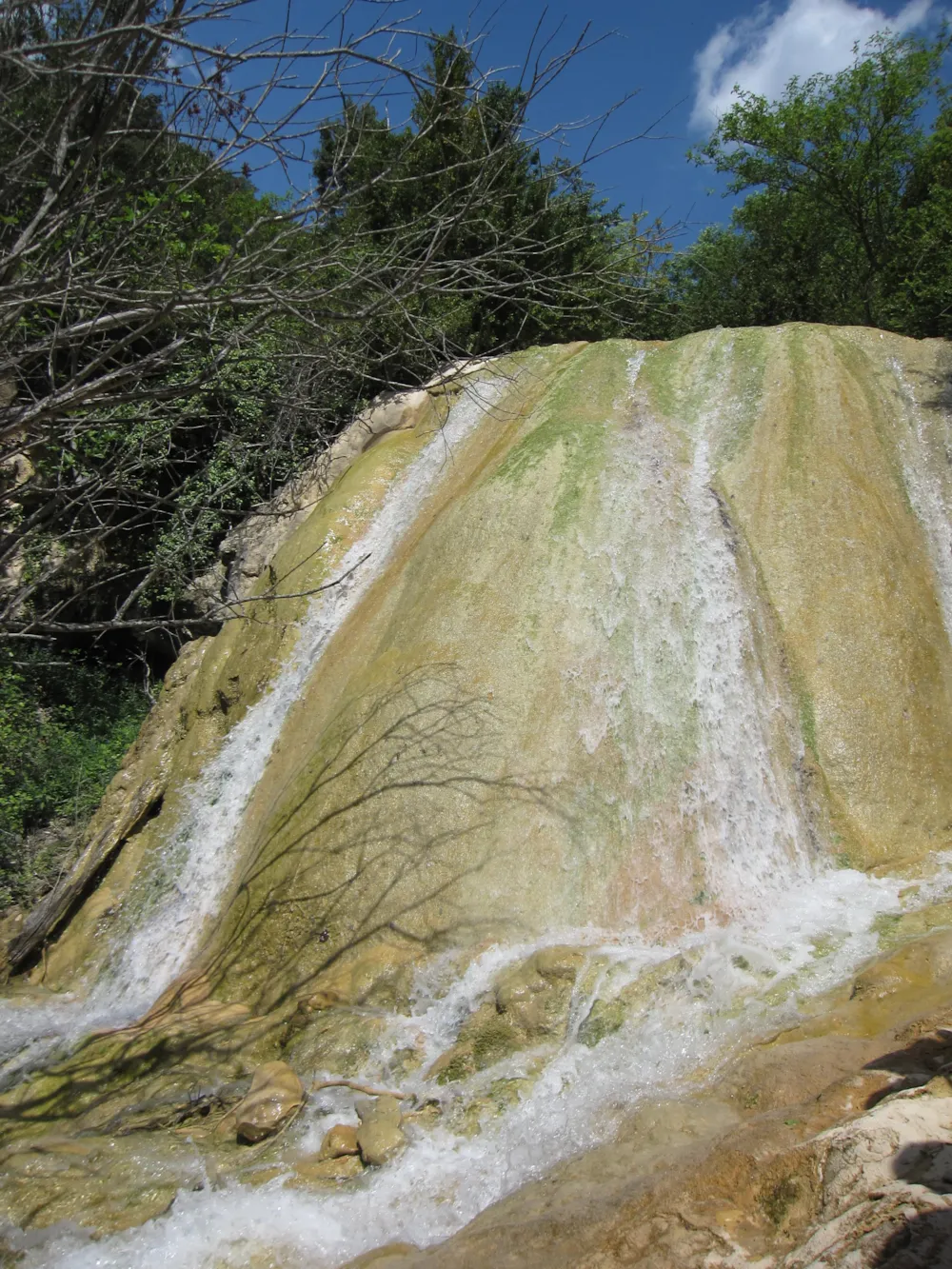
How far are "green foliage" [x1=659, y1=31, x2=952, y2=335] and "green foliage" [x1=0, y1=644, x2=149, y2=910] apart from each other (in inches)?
428

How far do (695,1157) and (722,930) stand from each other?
1.80m

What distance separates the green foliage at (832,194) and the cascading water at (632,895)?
9.37m

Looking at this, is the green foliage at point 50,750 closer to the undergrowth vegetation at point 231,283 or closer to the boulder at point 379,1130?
the undergrowth vegetation at point 231,283

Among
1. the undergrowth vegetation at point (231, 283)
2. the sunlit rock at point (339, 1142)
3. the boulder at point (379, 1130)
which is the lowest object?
the sunlit rock at point (339, 1142)

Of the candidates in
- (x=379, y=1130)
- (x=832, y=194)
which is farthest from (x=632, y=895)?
(x=832, y=194)

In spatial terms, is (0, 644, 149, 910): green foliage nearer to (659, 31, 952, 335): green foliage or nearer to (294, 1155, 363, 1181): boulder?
(294, 1155, 363, 1181): boulder

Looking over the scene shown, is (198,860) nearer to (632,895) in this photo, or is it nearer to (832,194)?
(632,895)

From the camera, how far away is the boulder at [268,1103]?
14.2ft

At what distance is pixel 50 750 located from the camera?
9.29 metres

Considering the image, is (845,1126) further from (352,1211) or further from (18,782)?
(18,782)

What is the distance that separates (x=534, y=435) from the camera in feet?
25.8

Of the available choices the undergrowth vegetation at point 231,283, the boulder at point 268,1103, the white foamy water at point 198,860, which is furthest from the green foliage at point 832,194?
the boulder at point 268,1103

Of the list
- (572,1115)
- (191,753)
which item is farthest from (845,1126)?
(191,753)

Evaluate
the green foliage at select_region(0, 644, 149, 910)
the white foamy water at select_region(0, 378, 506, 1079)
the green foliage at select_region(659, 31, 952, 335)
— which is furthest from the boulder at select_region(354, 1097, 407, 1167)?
the green foliage at select_region(659, 31, 952, 335)
